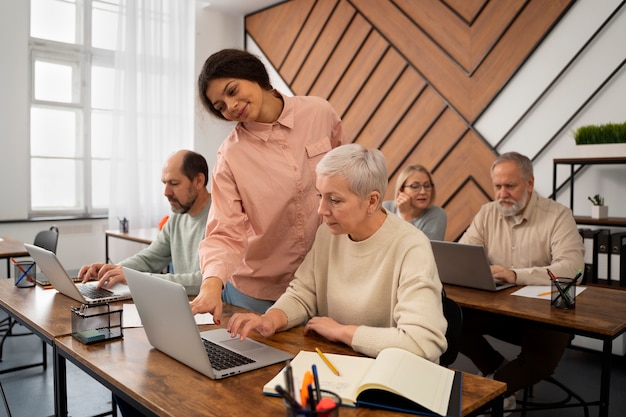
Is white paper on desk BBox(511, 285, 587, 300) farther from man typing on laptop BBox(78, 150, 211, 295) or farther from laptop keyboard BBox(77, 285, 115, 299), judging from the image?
laptop keyboard BBox(77, 285, 115, 299)

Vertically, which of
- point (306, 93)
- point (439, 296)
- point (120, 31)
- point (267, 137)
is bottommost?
point (439, 296)

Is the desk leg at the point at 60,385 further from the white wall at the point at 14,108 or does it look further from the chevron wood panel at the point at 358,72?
the white wall at the point at 14,108

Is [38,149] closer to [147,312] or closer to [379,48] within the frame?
[379,48]

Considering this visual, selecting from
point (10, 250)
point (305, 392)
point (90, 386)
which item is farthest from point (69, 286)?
point (10, 250)

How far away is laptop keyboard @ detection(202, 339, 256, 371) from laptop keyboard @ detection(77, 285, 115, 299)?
31.5 inches

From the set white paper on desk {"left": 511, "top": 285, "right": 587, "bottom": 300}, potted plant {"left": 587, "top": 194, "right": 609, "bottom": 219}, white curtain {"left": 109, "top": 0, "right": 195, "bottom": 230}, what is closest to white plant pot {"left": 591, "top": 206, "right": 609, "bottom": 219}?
potted plant {"left": 587, "top": 194, "right": 609, "bottom": 219}

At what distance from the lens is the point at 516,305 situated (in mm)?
2045

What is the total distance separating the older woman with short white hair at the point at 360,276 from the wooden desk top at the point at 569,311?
25.1 inches

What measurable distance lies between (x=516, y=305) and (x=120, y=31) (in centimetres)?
544

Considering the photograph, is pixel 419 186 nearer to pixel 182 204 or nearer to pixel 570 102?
pixel 570 102

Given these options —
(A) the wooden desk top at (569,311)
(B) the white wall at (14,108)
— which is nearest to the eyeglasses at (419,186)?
(A) the wooden desk top at (569,311)

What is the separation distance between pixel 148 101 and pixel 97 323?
502cm

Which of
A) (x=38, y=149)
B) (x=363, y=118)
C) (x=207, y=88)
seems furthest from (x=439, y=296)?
(x=38, y=149)

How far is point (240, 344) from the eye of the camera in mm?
1479
